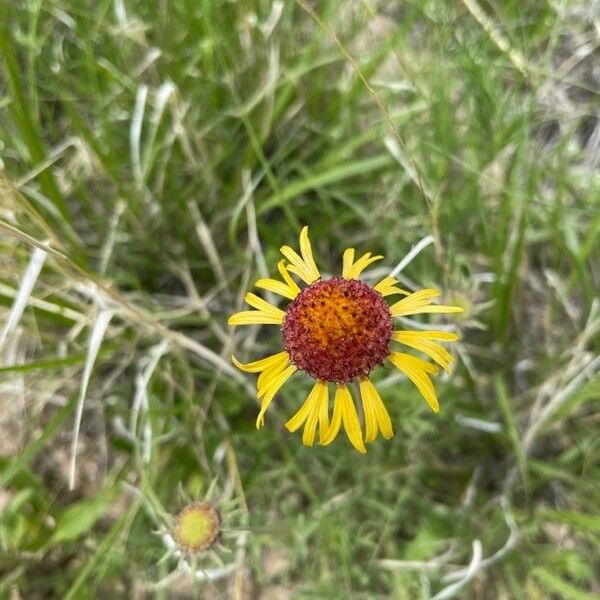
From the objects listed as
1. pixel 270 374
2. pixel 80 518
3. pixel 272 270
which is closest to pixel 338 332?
pixel 270 374

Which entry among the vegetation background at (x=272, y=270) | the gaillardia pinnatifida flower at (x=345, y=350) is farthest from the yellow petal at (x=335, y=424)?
the vegetation background at (x=272, y=270)

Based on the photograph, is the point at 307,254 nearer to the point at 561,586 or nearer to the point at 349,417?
the point at 349,417

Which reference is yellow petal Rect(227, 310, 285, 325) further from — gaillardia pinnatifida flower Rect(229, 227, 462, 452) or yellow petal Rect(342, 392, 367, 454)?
yellow petal Rect(342, 392, 367, 454)

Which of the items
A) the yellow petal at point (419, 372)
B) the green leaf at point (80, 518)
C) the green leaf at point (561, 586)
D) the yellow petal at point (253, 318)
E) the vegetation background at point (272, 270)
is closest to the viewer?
the yellow petal at point (419, 372)

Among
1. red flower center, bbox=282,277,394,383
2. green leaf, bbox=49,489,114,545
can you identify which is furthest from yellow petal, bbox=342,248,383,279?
green leaf, bbox=49,489,114,545

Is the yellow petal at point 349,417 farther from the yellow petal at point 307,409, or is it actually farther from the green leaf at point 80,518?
the green leaf at point 80,518

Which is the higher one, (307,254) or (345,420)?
(307,254)

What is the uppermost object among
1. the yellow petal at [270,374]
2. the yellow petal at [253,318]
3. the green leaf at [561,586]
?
the yellow petal at [253,318]
